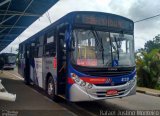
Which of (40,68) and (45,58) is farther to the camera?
(40,68)

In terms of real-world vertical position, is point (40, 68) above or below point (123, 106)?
above

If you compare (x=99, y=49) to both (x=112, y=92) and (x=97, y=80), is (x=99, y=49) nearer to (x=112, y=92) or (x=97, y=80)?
(x=97, y=80)

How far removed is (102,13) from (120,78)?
2276mm

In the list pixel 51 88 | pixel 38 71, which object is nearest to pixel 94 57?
pixel 51 88

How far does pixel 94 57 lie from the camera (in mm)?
9156

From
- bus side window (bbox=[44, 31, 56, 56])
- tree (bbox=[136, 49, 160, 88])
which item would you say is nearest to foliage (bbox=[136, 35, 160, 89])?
tree (bbox=[136, 49, 160, 88])

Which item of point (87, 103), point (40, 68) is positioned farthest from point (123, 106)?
point (40, 68)

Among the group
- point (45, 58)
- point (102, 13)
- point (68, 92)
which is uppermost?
point (102, 13)

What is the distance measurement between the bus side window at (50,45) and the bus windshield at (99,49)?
2.11 m

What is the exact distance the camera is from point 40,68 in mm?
13508

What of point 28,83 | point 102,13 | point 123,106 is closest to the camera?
point 102,13

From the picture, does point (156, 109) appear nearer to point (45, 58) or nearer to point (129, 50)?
point (129, 50)

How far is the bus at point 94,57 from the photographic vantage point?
902 centimetres

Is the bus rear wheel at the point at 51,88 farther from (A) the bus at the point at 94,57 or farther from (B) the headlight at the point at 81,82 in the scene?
(B) the headlight at the point at 81,82
